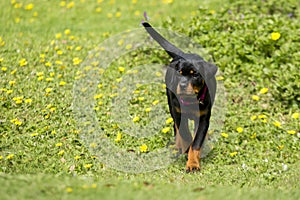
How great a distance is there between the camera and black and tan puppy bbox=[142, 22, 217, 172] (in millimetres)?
5027

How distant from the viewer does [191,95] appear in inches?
197

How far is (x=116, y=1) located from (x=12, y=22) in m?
2.19

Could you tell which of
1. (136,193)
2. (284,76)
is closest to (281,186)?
(136,193)

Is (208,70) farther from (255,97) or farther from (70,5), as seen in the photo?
(70,5)

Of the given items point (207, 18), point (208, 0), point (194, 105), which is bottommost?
point (208, 0)

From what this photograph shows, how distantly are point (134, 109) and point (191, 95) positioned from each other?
5.77 ft

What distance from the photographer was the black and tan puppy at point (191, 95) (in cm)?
503

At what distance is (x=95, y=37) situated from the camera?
338 inches

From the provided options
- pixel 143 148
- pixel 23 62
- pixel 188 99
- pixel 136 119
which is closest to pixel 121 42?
pixel 23 62

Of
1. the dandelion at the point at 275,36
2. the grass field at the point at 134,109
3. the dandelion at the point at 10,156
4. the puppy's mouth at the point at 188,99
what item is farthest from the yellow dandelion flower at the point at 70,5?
the puppy's mouth at the point at 188,99

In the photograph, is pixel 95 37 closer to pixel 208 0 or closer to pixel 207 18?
pixel 207 18

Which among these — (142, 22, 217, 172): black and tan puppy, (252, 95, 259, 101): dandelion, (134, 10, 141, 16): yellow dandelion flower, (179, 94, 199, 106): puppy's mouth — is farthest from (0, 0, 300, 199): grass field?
(179, 94, 199, 106): puppy's mouth

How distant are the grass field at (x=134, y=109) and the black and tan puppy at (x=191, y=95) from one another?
259 millimetres

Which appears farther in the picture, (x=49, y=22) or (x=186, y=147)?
(x=49, y=22)
